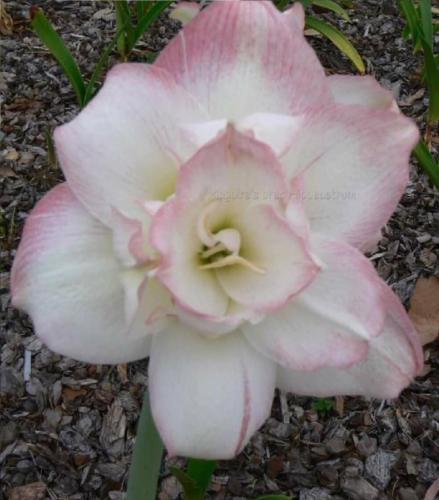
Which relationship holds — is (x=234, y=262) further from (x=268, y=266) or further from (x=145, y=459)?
(x=145, y=459)

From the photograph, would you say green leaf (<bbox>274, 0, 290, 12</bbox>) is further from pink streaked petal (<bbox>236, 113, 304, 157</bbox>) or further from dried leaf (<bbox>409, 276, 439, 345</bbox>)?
pink streaked petal (<bbox>236, 113, 304, 157</bbox>)

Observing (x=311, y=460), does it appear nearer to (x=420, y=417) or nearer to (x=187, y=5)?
(x=420, y=417)

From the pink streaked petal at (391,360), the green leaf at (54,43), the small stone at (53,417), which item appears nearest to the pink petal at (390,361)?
the pink streaked petal at (391,360)

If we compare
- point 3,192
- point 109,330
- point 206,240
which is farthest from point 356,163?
point 3,192

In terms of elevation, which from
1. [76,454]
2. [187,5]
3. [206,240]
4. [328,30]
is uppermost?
[187,5]

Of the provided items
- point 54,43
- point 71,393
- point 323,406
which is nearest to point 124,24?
point 54,43

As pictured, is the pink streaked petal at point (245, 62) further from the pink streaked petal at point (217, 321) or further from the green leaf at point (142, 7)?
the green leaf at point (142, 7)
